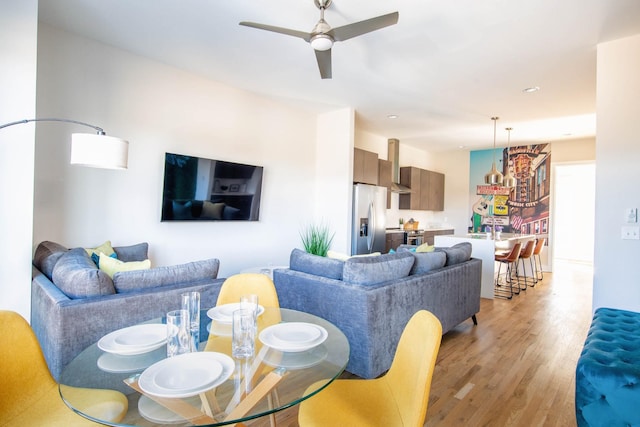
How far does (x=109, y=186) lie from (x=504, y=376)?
4.04 m

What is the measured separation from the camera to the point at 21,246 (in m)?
2.33

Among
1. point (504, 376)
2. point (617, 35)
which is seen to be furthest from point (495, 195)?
point (504, 376)

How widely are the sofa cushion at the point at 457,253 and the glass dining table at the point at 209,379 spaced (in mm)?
2290

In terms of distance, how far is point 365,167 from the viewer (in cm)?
611

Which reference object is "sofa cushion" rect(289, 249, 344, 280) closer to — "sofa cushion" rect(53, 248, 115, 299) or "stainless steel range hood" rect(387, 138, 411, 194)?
"sofa cushion" rect(53, 248, 115, 299)

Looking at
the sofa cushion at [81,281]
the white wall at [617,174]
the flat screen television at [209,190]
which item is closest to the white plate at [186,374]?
the sofa cushion at [81,281]

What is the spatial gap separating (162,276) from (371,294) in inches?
55.1

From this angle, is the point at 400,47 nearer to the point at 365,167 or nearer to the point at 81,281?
the point at 365,167

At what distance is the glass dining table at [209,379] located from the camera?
3.44 ft

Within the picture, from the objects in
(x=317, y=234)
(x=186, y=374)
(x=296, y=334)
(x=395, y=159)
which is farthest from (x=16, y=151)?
(x=395, y=159)

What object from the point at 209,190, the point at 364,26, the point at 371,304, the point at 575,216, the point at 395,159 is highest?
the point at 364,26

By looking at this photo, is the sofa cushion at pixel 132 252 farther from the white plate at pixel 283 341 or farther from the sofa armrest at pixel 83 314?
the white plate at pixel 283 341

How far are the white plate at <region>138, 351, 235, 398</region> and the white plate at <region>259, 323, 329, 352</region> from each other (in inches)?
8.4

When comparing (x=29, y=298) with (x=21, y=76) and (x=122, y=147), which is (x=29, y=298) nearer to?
(x=122, y=147)
